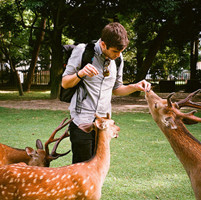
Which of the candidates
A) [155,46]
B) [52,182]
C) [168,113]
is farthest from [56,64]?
[52,182]

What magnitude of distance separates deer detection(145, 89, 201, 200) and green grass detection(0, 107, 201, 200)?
1686mm

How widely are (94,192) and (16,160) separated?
1.33 metres

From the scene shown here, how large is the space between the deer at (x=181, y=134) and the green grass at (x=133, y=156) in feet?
5.53

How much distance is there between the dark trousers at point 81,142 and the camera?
9.18 feet

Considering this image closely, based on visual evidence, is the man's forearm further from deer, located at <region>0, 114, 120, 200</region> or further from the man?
deer, located at <region>0, 114, 120, 200</region>

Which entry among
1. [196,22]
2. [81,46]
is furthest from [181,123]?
[196,22]

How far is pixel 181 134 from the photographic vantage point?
2574mm

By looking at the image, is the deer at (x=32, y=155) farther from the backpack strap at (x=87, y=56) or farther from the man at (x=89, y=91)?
the backpack strap at (x=87, y=56)

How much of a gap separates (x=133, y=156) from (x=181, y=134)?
10.9ft

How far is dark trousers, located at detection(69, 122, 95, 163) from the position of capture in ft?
9.18

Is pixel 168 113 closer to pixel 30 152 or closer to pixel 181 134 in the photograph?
pixel 181 134

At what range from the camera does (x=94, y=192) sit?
2404 mm

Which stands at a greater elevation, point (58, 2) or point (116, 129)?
point (58, 2)

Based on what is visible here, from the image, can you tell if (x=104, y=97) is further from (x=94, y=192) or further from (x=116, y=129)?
(x=94, y=192)
